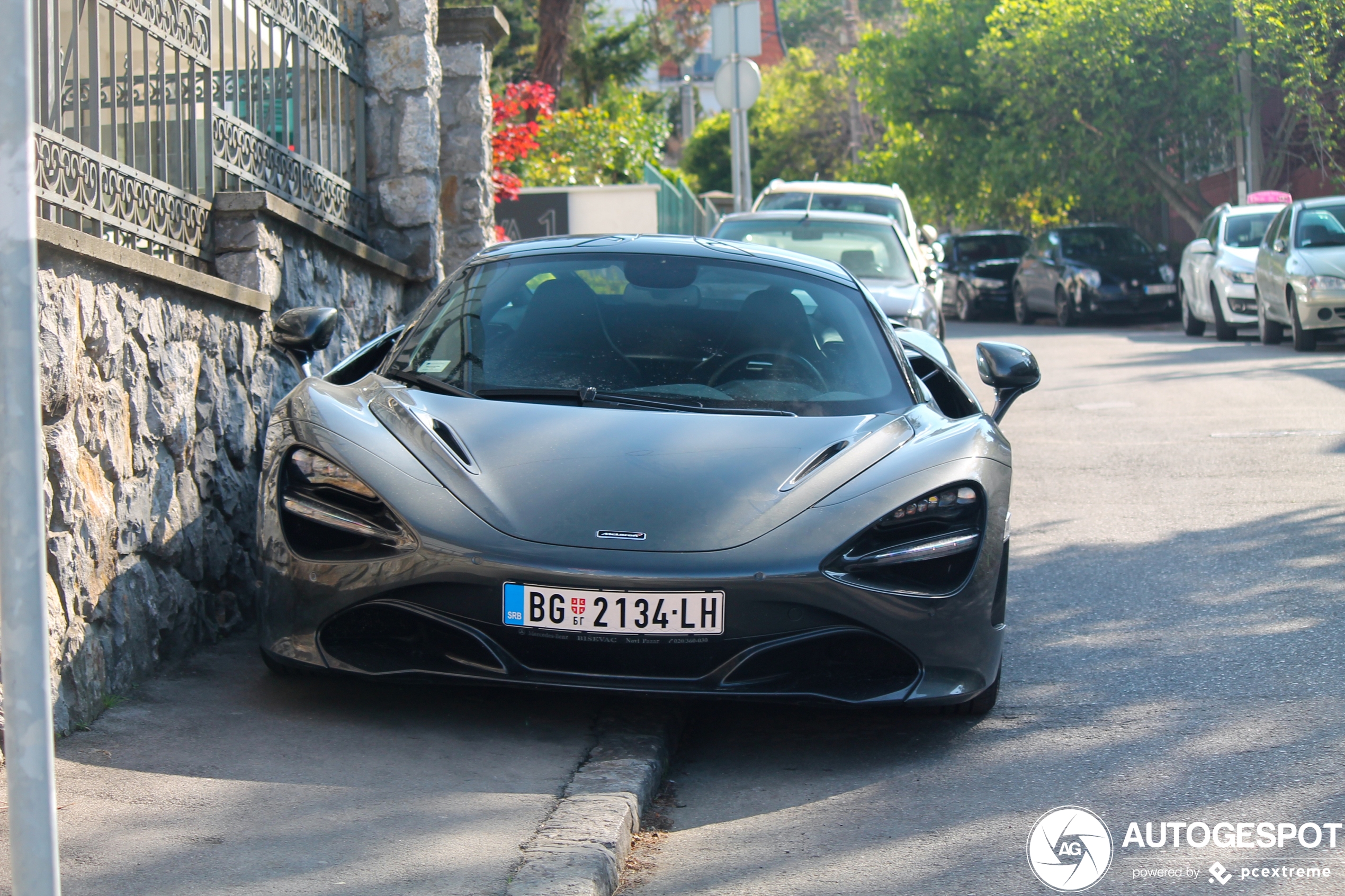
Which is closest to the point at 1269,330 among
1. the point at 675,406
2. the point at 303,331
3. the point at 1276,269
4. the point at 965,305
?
the point at 1276,269

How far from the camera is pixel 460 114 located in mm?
10023

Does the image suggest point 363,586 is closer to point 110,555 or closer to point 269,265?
point 110,555

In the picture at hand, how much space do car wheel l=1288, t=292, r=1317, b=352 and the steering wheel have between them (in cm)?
1294

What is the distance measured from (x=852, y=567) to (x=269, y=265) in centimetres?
334

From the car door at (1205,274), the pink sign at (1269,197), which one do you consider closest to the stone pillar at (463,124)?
the car door at (1205,274)

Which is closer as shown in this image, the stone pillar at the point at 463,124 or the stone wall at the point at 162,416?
the stone wall at the point at 162,416

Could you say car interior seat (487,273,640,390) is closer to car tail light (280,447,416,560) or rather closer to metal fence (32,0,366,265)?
car tail light (280,447,416,560)

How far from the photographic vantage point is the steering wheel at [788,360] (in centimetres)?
521

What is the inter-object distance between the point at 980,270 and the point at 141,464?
25.0 meters

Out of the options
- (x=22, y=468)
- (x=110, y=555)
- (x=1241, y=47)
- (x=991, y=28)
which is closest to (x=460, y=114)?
(x=110, y=555)

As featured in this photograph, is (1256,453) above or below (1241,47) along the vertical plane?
below

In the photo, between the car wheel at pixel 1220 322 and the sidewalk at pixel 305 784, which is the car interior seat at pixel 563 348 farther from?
the car wheel at pixel 1220 322

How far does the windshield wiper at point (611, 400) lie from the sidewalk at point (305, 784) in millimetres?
943

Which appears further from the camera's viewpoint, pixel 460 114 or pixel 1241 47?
pixel 1241 47
